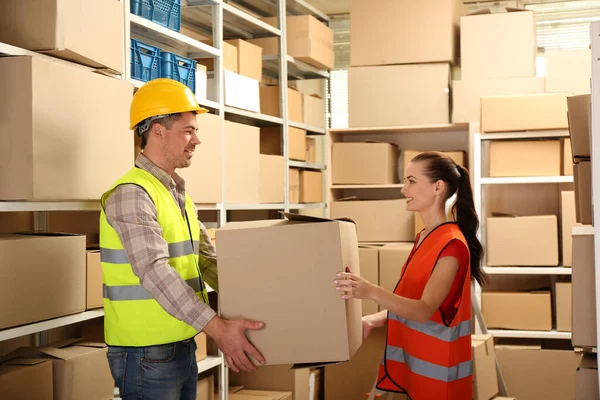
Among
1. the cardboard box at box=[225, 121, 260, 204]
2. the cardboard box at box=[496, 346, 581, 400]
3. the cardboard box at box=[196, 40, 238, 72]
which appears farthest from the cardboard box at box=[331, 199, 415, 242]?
the cardboard box at box=[196, 40, 238, 72]

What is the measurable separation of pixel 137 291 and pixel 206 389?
4.77 feet

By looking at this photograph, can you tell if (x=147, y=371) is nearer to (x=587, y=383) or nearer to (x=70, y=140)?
(x=70, y=140)

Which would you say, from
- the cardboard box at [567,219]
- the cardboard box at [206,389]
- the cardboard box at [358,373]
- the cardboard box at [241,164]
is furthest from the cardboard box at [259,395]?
the cardboard box at [567,219]

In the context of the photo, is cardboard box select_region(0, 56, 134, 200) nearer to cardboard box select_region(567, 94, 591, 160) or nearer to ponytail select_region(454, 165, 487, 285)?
ponytail select_region(454, 165, 487, 285)

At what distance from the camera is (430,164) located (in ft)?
8.43

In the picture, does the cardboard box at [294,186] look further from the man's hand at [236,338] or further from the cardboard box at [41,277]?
the man's hand at [236,338]

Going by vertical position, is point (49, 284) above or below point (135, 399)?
above

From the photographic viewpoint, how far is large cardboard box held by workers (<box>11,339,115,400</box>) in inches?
95.0

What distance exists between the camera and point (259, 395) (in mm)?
3877

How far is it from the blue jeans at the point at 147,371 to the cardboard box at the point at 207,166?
3.83ft

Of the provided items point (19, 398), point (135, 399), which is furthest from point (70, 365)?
point (135, 399)

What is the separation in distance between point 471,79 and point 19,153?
3.11 metres

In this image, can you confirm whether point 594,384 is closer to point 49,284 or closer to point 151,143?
point 151,143

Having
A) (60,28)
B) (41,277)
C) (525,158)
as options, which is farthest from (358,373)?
(60,28)
